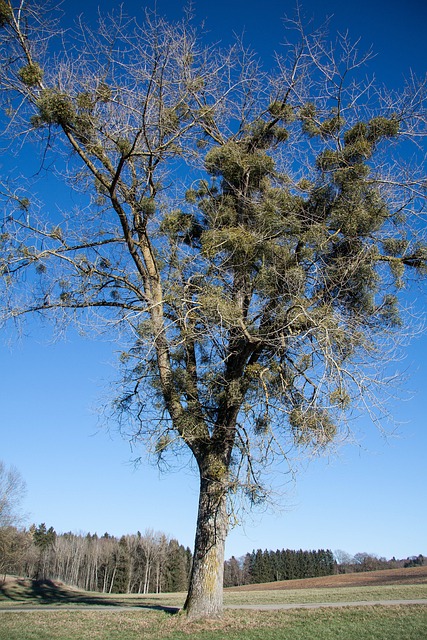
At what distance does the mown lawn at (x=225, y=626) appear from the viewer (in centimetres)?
727

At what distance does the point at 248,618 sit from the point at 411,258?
703 cm

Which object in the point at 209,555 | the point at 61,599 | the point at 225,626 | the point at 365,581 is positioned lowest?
the point at 225,626

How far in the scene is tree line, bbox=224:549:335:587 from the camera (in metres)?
81.0

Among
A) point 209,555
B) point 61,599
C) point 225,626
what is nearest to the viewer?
point 225,626

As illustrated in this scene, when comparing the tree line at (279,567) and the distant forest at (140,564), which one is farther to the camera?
the tree line at (279,567)

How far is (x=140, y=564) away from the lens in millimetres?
76125

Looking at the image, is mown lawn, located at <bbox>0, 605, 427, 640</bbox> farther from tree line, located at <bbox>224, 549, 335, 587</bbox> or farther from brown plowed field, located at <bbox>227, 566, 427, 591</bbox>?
tree line, located at <bbox>224, 549, 335, 587</bbox>

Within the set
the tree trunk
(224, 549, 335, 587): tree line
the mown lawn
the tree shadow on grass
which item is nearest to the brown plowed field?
the tree shadow on grass

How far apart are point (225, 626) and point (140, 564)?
76.1 metres

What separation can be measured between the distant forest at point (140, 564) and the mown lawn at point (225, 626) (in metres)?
62.3

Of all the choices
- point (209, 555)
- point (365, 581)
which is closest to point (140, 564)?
point (365, 581)

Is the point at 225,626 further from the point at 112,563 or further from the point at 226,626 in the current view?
the point at 112,563

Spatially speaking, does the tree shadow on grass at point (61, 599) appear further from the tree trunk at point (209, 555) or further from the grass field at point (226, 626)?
the tree trunk at point (209, 555)

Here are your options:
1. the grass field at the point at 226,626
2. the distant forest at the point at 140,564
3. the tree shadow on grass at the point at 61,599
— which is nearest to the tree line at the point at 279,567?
the distant forest at the point at 140,564
